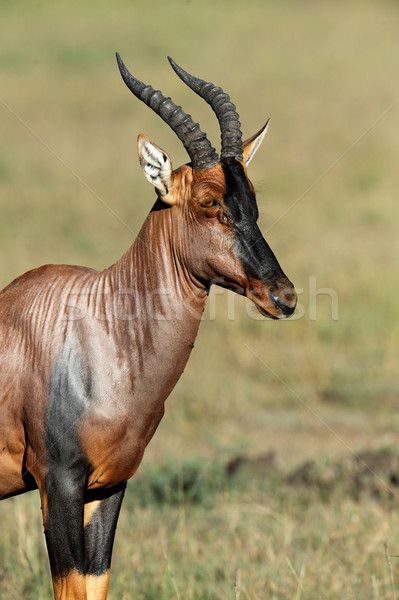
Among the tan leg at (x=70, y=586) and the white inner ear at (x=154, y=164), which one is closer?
the tan leg at (x=70, y=586)

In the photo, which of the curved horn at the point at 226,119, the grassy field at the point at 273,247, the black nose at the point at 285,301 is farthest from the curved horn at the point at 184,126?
the grassy field at the point at 273,247

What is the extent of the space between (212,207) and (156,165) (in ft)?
1.23

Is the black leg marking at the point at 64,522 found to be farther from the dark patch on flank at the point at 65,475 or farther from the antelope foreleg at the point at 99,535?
the antelope foreleg at the point at 99,535

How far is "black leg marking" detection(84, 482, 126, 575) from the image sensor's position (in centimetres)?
464

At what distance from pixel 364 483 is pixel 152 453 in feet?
9.36

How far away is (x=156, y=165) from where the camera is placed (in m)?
4.51

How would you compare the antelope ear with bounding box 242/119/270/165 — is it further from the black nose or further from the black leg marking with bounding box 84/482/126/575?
the black leg marking with bounding box 84/482/126/575

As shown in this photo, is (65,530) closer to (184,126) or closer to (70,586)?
(70,586)

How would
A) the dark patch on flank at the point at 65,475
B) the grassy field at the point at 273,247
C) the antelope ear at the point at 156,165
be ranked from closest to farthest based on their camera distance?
1. the dark patch on flank at the point at 65,475
2. the antelope ear at the point at 156,165
3. the grassy field at the point at 273,247

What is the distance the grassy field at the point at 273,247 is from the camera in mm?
6938

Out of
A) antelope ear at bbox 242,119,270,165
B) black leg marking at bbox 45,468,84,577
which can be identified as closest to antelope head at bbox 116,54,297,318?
antelope ear at bbox 242,119,270,165

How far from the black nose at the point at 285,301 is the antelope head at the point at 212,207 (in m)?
0.04

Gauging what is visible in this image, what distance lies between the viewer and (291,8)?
35.4 m

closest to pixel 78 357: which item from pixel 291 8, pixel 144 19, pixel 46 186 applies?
pixel 46 186
